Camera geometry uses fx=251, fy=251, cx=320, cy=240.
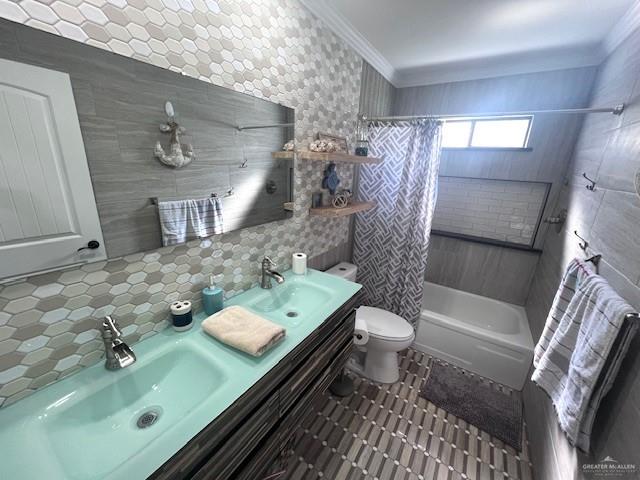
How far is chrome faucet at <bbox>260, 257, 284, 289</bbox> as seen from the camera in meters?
1.39

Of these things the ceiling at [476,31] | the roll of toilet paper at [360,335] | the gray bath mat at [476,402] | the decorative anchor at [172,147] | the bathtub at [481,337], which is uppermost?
the ceiling at [476,31]

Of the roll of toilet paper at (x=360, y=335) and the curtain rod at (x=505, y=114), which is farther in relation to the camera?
the roll of toilet paper at (x=360, y=335)

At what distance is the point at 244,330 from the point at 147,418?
383 mm

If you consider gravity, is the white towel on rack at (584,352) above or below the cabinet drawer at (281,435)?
above

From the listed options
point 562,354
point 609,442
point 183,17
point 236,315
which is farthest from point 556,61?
point 236,315

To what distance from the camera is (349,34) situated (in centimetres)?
166

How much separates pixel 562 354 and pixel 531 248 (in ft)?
5.01

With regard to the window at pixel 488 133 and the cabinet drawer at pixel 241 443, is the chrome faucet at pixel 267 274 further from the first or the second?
the window at pixel 488 133

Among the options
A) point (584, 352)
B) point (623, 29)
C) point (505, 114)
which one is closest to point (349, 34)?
point (505, 114)

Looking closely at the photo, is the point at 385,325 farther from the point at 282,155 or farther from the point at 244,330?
the point at 282,155

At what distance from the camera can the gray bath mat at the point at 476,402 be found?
1.62 meters

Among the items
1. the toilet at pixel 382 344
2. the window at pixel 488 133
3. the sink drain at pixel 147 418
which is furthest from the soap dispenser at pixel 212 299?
the window at pixel 488 133

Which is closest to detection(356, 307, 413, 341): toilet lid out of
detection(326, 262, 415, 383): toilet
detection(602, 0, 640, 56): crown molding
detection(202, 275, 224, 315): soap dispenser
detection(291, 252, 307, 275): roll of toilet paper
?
detection(326, 262, 415, 383): toilet

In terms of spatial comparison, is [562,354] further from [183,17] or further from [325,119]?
[183,17]
